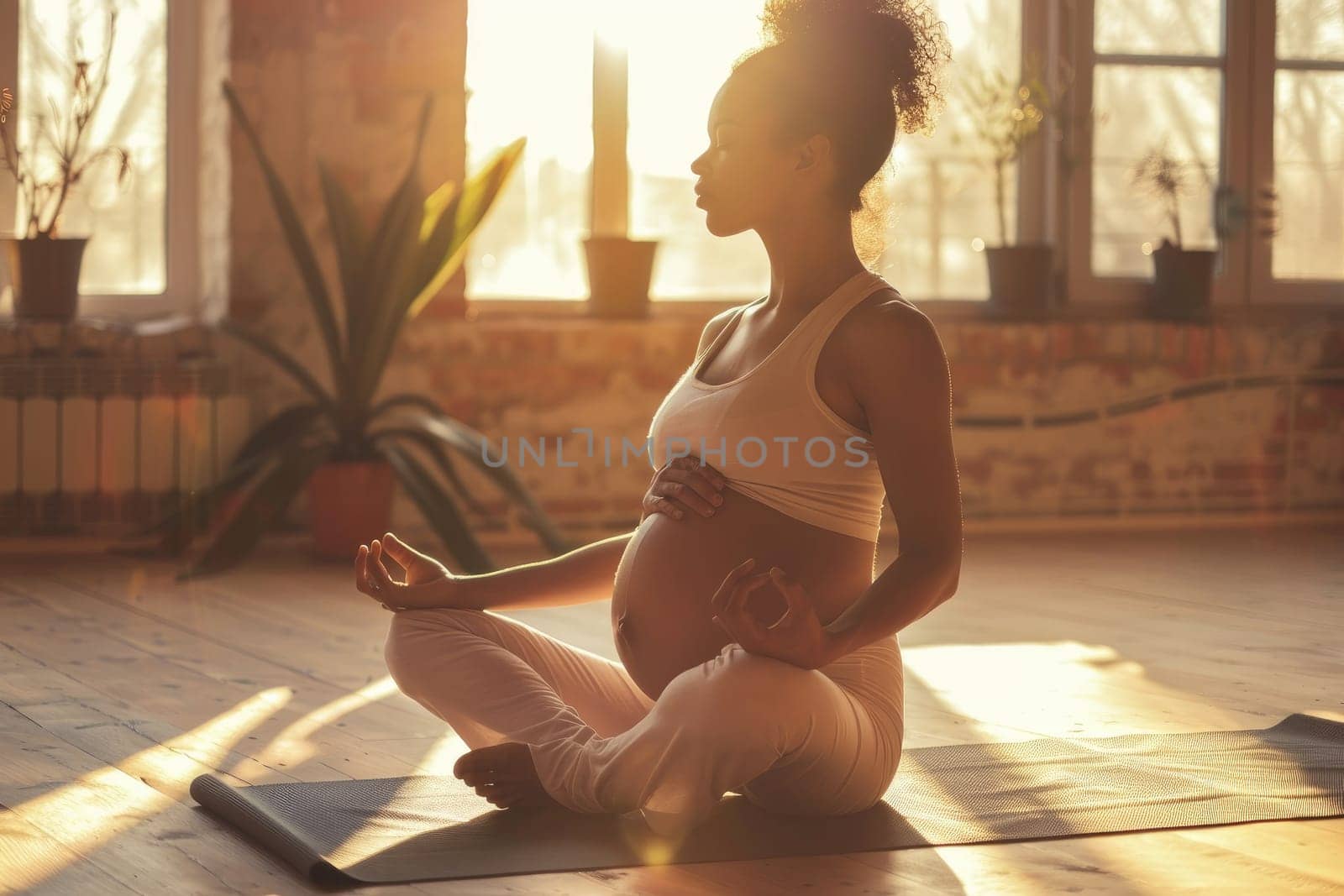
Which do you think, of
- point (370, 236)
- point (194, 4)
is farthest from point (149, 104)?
point (370, 236)

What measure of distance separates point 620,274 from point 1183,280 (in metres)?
2.01

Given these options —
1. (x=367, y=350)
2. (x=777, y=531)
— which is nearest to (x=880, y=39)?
(x=777, y=531)

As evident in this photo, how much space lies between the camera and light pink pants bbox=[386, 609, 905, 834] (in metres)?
1.85

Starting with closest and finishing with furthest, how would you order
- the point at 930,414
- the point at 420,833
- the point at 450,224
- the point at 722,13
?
the point at 930,414 < the point at 420,833 < the point at 450,224 < the point at 722,13

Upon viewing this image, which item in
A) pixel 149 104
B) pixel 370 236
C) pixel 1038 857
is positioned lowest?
pixel 1038 857

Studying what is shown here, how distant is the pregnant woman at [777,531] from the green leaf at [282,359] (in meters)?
2.69

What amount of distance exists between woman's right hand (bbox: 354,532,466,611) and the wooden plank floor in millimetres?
344

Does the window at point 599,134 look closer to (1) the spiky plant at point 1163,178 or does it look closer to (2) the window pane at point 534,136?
(2) the window pane at point 534,136

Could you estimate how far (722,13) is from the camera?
584 cm

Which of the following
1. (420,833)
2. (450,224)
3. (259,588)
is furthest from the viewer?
(450,224)

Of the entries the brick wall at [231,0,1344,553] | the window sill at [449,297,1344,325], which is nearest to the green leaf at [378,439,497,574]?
the brick wall at [231,0,1344,553]

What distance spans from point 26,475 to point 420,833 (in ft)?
10.8

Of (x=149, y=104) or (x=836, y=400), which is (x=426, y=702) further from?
(x=149, y=104)

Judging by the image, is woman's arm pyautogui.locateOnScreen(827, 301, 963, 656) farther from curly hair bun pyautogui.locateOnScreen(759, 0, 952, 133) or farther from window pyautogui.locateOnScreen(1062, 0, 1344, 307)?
window pyautogui.locateOnScreen(1062, 0, 1344, 307)
